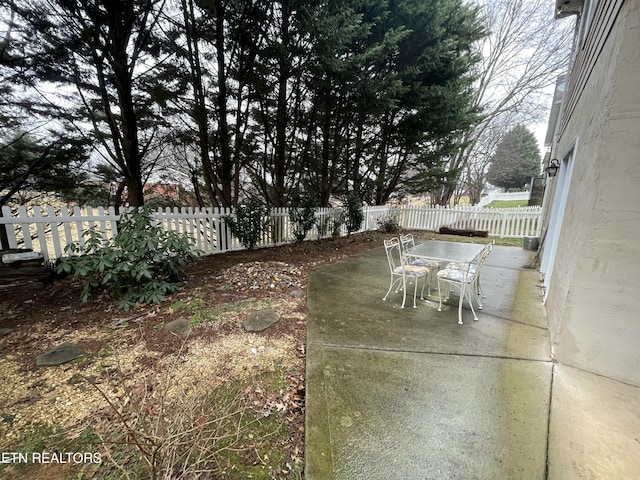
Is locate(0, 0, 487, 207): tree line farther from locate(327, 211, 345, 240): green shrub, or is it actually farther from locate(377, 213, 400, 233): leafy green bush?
locate(377, 213, 400, 233): leafy green bush

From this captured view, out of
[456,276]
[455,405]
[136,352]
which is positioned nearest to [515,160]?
[456,276]

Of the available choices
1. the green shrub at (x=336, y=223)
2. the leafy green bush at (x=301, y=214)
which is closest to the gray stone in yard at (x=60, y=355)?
the leafy green bush at (x=301, y=214)

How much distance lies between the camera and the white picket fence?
3666 mm

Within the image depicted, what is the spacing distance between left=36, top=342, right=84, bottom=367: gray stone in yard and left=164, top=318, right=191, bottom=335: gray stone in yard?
681 millimetres

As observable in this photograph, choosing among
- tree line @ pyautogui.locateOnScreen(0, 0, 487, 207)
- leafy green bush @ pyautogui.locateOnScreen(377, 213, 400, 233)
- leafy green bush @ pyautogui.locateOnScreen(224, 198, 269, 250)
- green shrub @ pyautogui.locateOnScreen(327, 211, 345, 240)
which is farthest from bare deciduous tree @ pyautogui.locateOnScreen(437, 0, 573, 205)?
leafy green bush @ pyautogui.locateOnScreen(224, 198, 269, 250)

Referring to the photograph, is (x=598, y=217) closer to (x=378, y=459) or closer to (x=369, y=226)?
(x=378, y=459)

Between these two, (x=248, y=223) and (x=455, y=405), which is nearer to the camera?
(x=455, y=405)

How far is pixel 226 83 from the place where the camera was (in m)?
6.69

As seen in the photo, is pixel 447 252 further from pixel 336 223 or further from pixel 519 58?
pixel 519 58

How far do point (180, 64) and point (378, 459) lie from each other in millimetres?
8196

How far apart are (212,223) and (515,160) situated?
24870 mm

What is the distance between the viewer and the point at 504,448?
1484 mm

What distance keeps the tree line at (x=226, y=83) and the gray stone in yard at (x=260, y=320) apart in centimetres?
435

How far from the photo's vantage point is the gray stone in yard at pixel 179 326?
8.66 ft
